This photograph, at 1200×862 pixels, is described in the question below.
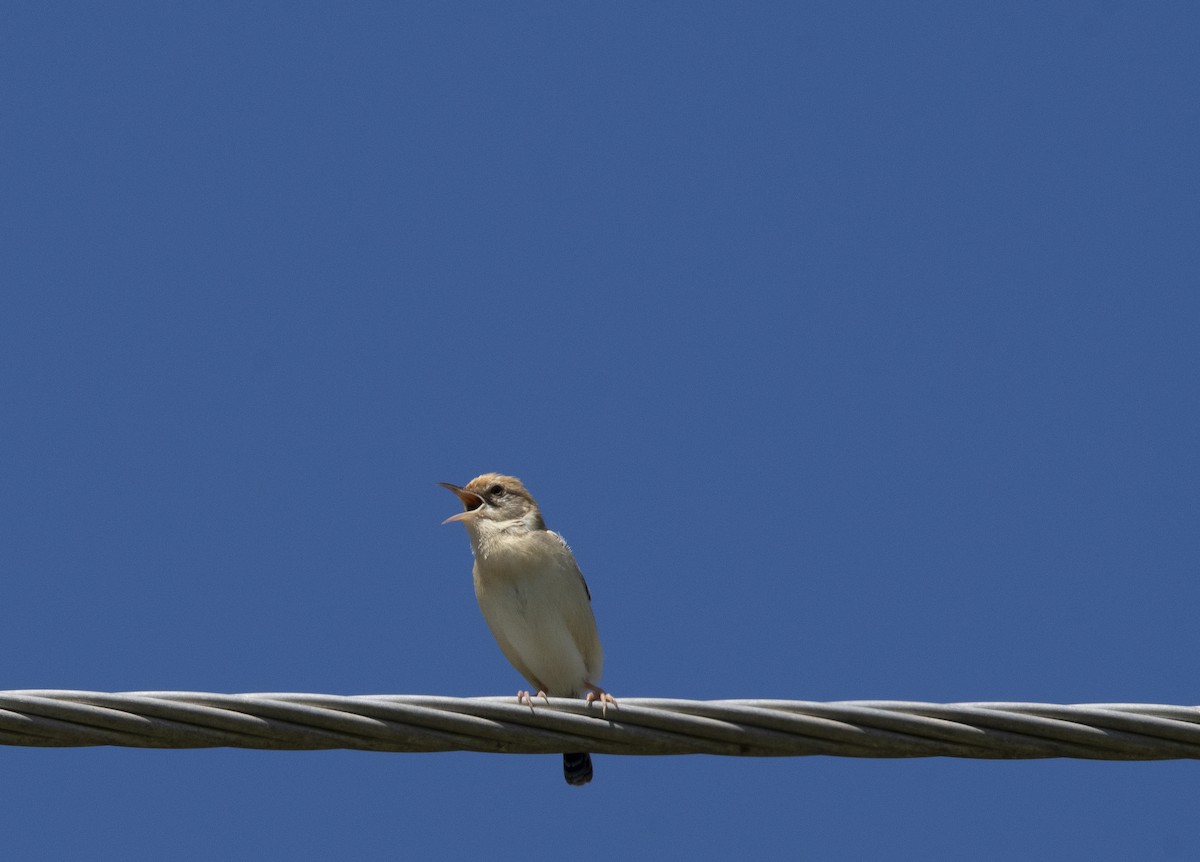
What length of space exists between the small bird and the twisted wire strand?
15.8ft

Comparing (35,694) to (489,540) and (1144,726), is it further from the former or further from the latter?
(489,540)

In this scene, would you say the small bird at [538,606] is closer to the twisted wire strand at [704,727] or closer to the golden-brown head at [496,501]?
the golden-brown head at [496,501]

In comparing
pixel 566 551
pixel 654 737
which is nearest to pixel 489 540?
pixel 566 551

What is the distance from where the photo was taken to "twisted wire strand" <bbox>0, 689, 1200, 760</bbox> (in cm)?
558

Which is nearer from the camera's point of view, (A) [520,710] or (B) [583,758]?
(A) [520,710]

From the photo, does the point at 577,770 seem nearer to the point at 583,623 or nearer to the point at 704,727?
the point at 583,623

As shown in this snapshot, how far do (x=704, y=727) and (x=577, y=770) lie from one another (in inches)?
228

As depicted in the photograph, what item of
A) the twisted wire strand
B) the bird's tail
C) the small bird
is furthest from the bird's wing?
the twisted wire strand

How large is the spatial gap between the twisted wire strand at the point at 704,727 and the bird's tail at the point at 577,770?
5.62 metres

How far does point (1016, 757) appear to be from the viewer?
19.1 ft

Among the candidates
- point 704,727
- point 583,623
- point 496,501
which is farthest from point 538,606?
point 704,727

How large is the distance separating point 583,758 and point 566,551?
1.54m

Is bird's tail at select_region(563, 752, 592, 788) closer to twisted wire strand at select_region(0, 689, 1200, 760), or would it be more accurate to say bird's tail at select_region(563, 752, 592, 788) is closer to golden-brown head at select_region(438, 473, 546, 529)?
golden-brown head at select_region(438, 473, 546, 529)

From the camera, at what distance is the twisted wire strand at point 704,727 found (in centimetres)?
558
